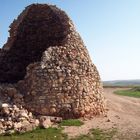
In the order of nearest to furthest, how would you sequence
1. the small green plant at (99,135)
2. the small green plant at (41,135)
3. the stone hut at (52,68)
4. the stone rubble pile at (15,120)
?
the small green plant at (41,135) < the small green plant at (99,135) < the stone rubble pile at (15,120) < the stone hut at (52,68)

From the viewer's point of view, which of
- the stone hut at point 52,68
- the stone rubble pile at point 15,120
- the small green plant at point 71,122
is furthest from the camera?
the stone hut at point 52,68

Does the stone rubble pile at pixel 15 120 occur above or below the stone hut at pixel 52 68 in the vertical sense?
below

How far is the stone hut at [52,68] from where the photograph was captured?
1275 cm

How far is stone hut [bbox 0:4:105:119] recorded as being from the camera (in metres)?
12.7

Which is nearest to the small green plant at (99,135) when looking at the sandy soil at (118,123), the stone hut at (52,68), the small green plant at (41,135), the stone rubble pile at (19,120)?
the sandy soil at (118,123)

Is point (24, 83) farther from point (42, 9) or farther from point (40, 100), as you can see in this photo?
point (42, 9)

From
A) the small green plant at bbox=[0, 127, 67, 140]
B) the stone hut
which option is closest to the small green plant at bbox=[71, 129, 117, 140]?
the small green plant at bbox=[0, 127, 67, 140]

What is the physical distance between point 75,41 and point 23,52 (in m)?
3.57

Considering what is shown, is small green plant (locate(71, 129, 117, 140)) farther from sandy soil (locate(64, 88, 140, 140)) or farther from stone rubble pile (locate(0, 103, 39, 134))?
stone rubble pile (locate(0, 103, 39, 134))

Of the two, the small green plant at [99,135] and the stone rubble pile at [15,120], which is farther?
the stone rubble pile at [15,120]

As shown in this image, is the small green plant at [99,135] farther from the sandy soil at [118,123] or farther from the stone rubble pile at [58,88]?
the stone rubble pile at [58,88]

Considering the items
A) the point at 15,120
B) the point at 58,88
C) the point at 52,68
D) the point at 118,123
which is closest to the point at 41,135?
the point at 15,120

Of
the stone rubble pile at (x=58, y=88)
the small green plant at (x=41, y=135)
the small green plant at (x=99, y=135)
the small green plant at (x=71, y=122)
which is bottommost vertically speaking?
the small green plant at (x=99, y=135)

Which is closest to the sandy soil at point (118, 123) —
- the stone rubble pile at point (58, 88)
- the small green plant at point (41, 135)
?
the small green plant at point (41, 135)
